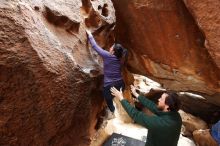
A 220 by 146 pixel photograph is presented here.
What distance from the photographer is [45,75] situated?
4699mm

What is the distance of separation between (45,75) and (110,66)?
4.45 ft

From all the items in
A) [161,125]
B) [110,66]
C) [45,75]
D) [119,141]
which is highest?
[45,75]

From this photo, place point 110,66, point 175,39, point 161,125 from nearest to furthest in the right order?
point 161,125
point 110,66
point 175,39

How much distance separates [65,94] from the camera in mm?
4961

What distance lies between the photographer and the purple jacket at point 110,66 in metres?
5.50

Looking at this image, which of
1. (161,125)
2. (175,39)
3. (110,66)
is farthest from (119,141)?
(161,125)

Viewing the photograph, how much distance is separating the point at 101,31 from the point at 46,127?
2545 millimetres

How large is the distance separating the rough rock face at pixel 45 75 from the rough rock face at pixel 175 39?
1225 mm

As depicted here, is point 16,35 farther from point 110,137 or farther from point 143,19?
point 110,137

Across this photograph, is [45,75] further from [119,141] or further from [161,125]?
[119,141]

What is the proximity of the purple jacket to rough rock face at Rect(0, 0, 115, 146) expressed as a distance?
0.22 metres

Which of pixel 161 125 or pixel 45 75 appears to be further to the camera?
pixel 45 75

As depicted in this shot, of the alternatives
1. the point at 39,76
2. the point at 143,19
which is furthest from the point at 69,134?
the point at 143,19

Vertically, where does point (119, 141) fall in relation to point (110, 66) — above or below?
below
